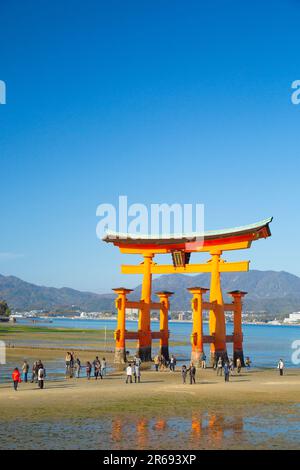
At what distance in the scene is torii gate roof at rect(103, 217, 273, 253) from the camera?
4434 cm

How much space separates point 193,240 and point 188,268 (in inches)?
111

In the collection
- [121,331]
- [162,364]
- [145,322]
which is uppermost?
[145,322]

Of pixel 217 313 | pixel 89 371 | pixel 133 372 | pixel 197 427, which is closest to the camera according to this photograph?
pixel 197 427

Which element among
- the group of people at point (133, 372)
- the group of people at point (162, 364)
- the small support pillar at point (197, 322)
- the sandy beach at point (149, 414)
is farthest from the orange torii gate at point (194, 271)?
the sandy beach at point (149, 414)

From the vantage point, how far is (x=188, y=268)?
48.6m

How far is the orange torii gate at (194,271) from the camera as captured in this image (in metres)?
44.0

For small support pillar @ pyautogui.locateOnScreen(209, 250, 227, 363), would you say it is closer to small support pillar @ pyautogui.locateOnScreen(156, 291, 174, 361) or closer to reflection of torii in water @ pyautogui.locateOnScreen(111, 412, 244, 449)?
small support pillar @ pyautogui.locateOnScreen(156, 291, 174, 361)

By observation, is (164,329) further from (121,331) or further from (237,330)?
(237,330)

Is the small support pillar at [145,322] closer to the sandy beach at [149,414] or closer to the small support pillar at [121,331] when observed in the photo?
the small support pillar at [121,331]

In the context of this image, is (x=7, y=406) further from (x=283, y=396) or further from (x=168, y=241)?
(x=168, y=241)

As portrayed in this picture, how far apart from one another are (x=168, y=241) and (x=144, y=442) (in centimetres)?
3261

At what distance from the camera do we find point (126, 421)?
1966 cm

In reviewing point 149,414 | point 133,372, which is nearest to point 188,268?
point 133,372
